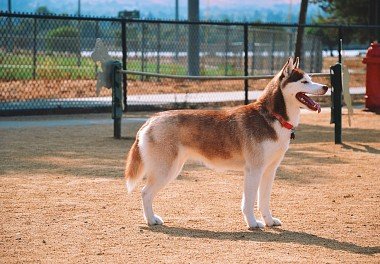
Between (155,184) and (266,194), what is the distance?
3.43 ft

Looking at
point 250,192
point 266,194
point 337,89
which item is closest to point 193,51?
point 337,89

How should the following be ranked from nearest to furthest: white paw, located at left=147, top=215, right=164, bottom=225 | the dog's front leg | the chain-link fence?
the dog's front leg → white paw, located at left=147, top=215, right=164, bottom=225 → the chain-link fence

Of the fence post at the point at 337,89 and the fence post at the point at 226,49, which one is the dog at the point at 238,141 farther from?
the fence post at the point at 226,49

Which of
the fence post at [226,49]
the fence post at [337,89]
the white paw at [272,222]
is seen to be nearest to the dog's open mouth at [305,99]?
the white paw at [272,222]

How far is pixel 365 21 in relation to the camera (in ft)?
126

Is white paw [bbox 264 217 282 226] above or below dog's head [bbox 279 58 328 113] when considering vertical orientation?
below

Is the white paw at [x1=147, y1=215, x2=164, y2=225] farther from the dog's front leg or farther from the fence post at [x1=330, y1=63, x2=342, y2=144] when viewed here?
the fence post at [x1=330, y1=63, x2=342, y2=144]

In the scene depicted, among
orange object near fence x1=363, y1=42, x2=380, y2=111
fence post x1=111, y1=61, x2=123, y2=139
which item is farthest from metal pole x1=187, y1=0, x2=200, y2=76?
fence post x1=111, y1=61, x2=123, y2=139

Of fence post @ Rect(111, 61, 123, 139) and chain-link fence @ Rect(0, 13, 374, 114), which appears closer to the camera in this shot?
fence post @ Rect(111, 61, 123, 139)

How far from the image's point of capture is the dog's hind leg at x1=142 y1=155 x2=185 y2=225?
823 cm

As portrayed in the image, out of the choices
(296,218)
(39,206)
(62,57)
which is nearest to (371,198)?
(296,218)

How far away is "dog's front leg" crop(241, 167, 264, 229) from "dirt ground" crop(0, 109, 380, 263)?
0.35ft

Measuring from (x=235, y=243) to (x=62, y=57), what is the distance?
1421 cm

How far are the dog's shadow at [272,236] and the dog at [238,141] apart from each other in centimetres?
21
